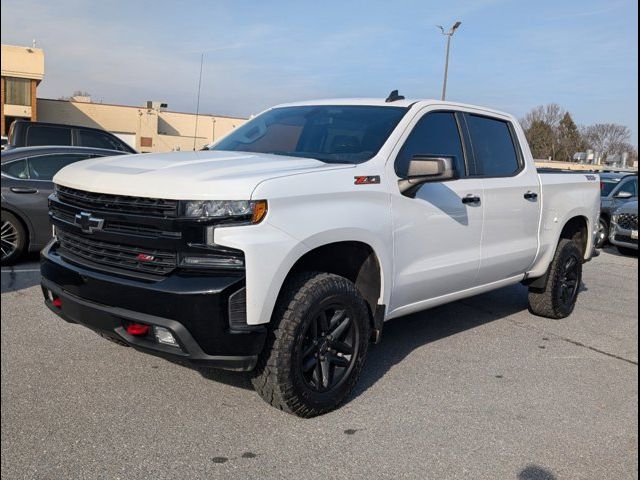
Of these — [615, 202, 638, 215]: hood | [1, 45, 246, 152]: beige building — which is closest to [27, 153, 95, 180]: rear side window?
[615, 202, 638, 215]: hood

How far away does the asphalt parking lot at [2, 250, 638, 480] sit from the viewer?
10.3 feet

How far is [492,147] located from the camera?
5.44 metres

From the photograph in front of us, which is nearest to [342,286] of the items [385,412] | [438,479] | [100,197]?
[385,412]

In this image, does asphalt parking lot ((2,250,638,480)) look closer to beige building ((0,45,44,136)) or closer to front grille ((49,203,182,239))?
front grille ((49,203,182,239))

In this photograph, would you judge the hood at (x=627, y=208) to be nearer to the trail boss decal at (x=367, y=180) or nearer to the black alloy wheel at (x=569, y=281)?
the black alloy wheel at (x=569, y=281)

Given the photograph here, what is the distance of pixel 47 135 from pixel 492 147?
923 centimetres

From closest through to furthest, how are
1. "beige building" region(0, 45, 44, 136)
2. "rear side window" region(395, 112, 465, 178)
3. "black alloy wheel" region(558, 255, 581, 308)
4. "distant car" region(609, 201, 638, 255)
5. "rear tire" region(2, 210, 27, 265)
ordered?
"rear side window" region(395, 112, 465, 178), "black alloy wheel" region(558, 255, 581, 308), "rear tire" region(2, 210, 27, 265), "distant car" region(609, 201, 638, 255), "beige building" region(0, 45, 44, 136)

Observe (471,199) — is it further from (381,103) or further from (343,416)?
(343,416)

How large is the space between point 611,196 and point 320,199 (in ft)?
40.2

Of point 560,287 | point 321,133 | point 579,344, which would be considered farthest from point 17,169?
point 579,344

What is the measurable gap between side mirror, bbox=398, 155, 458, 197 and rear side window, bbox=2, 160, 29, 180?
5502 millimetres

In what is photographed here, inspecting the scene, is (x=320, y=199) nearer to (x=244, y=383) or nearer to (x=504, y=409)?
(x=244, y=383)

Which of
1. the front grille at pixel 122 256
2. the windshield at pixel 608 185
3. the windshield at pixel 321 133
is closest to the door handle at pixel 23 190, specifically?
the windshield at pixel 321 133

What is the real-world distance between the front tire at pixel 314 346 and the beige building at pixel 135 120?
4167 centimetres
